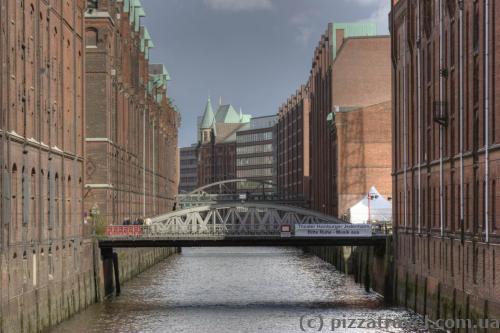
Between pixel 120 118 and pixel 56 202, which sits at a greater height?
pixel 120 118

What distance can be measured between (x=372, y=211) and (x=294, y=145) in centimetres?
8954

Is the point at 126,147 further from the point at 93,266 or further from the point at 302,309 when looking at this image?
the point at 302,309

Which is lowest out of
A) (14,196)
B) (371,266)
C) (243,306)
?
(243,306)

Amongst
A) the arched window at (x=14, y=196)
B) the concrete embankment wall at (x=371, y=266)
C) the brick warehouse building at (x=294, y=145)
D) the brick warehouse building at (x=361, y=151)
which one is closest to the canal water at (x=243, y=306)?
the concrete embankment wall at (x=371, y=266)

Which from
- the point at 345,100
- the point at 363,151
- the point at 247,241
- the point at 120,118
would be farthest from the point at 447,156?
the point at 345,100

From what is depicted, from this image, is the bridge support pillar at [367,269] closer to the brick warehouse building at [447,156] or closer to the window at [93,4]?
the brick warehouse building at [447,156]

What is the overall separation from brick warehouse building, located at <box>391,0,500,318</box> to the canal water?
2913 millimetres

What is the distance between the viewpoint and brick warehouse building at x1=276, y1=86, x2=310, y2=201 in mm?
153875

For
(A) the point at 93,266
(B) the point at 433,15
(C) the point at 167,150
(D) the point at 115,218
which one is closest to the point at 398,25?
(B) the point at 433,15

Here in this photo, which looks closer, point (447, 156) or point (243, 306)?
point (447, 156)

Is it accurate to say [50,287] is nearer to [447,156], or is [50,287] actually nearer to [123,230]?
[123,230]

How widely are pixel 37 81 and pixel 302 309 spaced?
18.1 m

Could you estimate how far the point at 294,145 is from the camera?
560ft

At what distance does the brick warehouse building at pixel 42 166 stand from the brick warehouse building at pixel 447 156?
17.0 metres
